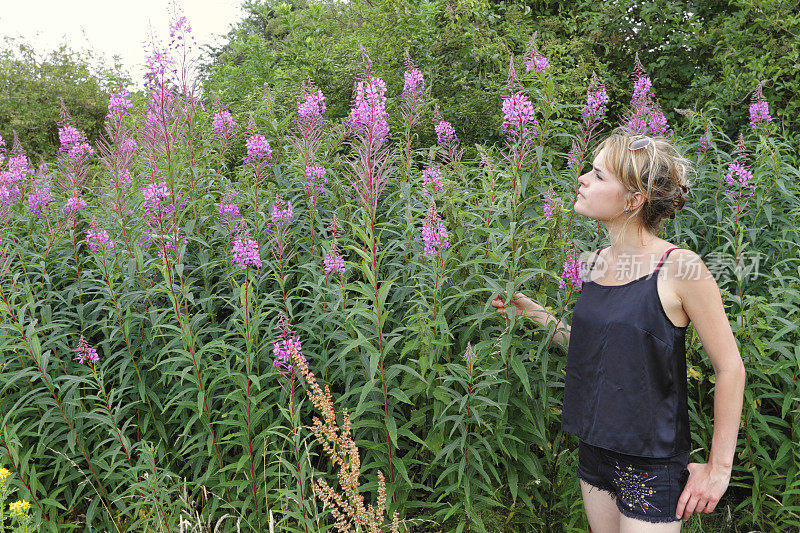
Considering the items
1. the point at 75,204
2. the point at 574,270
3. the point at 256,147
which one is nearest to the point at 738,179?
the point at 574,270

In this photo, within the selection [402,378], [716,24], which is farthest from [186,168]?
[716,24]

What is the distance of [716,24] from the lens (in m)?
7.20

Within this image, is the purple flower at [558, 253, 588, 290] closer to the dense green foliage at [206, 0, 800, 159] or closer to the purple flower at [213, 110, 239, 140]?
the dense green foliage at [206, 0, 800, 159]

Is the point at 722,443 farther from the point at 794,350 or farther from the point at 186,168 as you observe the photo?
the point at 186,168

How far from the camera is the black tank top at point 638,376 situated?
224cm

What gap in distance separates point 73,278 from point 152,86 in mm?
1822

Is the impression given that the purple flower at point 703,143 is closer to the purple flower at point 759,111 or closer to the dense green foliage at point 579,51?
the purple flower at point 759,111

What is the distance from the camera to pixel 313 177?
14.4 ft

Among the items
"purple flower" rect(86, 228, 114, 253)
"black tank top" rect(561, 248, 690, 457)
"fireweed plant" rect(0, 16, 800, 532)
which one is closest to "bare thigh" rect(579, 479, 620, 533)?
"black tank top" rect(561, 248, 690, 457)

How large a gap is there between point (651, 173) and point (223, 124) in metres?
4.24

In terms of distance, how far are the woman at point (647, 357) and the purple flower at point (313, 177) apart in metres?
2.39

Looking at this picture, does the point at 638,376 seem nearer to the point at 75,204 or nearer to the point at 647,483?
the point at 647,483

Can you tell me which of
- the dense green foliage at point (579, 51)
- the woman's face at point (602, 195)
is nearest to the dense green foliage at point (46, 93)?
the dense green foliage at point (579, 51)

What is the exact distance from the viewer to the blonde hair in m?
2.27
